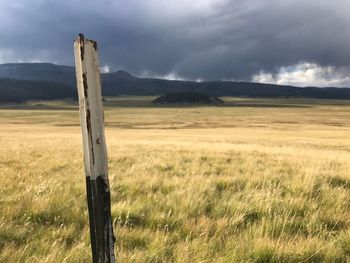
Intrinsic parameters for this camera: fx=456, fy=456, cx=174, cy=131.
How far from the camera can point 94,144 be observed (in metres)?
3.48

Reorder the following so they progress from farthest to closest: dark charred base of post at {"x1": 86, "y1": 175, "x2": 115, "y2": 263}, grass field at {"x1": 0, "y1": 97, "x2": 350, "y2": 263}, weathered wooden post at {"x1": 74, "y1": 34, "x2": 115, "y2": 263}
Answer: grass field at {"x1": 0, "y1": 97, "x2": 350, "y2": 263} → dark charred base of post at {"x1": 86, "y1": 175, "x2": 115, "y2": 263} → weathered wooden post at {"x1": 74, "y1": 34, "x2": 115, "y2": 263}

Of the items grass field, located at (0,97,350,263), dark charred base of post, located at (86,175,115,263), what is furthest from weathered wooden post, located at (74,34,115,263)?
grass field, located at (0,97,350,263)

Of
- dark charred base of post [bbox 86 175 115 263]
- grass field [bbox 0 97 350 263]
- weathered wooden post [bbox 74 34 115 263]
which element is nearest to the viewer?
weathered wooden post [bbox 74 34 115 263]

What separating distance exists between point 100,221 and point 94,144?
62cm

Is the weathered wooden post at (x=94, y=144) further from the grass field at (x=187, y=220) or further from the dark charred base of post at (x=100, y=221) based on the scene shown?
the grass field at (x=187, y=220)

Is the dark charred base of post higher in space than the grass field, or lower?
higher

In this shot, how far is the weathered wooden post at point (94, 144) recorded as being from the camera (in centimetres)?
340

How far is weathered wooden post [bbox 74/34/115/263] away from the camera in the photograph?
3398 millimetres

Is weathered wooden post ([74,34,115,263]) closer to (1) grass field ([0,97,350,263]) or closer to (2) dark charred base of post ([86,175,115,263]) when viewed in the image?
(2) dark charred base of post ([86,175,115,263])

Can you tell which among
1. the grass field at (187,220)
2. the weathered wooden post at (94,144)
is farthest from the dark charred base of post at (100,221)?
the grass field at (187,220)

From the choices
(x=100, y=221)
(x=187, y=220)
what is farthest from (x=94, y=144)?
(x=187, y=220)

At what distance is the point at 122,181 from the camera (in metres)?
8.62

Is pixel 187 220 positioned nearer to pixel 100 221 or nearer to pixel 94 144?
pixel 100 221

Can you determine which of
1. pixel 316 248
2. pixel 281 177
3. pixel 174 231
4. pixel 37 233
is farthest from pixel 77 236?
pixel 281 177
